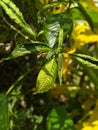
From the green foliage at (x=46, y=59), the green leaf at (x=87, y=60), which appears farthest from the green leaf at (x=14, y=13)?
the green leaf at (x=87, y=60)

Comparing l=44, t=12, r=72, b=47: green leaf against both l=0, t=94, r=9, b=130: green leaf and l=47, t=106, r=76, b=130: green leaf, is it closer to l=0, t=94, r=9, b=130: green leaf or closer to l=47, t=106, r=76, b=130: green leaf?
l=0, t=94, r=9, b=130: green leaf

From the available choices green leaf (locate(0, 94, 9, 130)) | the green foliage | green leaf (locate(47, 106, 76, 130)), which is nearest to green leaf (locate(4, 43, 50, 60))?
the green foliage

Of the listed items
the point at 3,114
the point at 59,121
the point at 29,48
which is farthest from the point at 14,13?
the point at 59,121

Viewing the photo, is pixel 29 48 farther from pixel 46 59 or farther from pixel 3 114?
Result: pixel 3 114

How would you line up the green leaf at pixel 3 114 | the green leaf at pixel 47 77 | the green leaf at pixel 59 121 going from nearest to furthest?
the green leaf at pixel 47 77
the green leaf at pixel 3 114
the green leaf at pixel 59 121

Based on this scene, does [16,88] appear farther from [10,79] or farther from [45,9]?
[45,9]

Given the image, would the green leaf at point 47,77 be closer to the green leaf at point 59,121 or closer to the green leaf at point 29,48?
the green leaf at point 29,48
